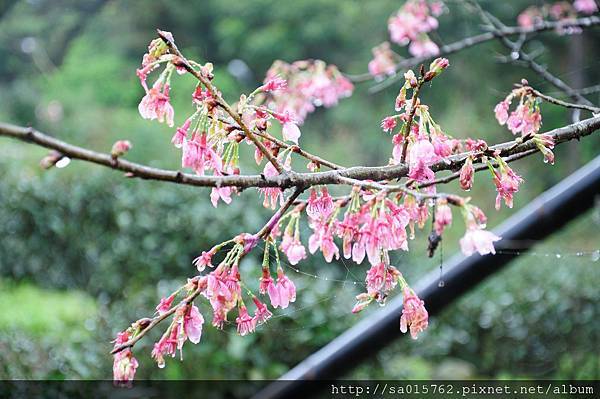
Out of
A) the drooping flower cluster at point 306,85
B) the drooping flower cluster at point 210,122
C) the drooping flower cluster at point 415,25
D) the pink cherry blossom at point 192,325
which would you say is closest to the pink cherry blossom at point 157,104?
the drooping flower cluster at point 210,122

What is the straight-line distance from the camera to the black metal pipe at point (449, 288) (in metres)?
1.17

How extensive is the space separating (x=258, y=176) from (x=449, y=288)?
73 centimetres

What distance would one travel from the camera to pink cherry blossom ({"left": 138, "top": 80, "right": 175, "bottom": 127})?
2.24 ft

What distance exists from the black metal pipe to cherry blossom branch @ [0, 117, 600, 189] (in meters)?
0.52

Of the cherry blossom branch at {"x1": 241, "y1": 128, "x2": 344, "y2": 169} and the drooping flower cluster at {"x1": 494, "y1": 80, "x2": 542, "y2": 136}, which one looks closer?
the cherry blossom branch at {"x1": 241, "y1": 128, "x2": 344, "y2": 169}

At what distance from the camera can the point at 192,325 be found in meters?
0.64

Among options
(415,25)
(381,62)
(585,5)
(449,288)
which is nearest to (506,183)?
(449,288)

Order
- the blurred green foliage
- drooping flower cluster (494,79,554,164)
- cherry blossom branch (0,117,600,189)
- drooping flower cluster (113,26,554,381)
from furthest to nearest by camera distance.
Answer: the blurred green foliage, drooping flower cluster (494,79,554,164), drooping flower cluster (113,26,554,381), cherry blossom branch (0,117,600,189)

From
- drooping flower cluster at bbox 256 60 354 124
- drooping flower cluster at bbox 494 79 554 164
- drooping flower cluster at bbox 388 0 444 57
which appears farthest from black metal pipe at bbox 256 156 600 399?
drooping flower cluster at bbox 388 0 444 57

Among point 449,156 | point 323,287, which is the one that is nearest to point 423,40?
point 323,287

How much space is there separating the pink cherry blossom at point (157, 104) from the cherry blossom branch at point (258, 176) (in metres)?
0.16

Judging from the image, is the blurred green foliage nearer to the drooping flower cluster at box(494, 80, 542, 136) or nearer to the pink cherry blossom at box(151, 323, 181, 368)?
the pink cherry blossom at box(151, 323, 181, 368)

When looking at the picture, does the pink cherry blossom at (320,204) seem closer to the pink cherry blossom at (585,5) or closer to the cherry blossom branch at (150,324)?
the cherry blossom branch at (150,324)

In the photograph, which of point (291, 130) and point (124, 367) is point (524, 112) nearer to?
point (291, 130)
